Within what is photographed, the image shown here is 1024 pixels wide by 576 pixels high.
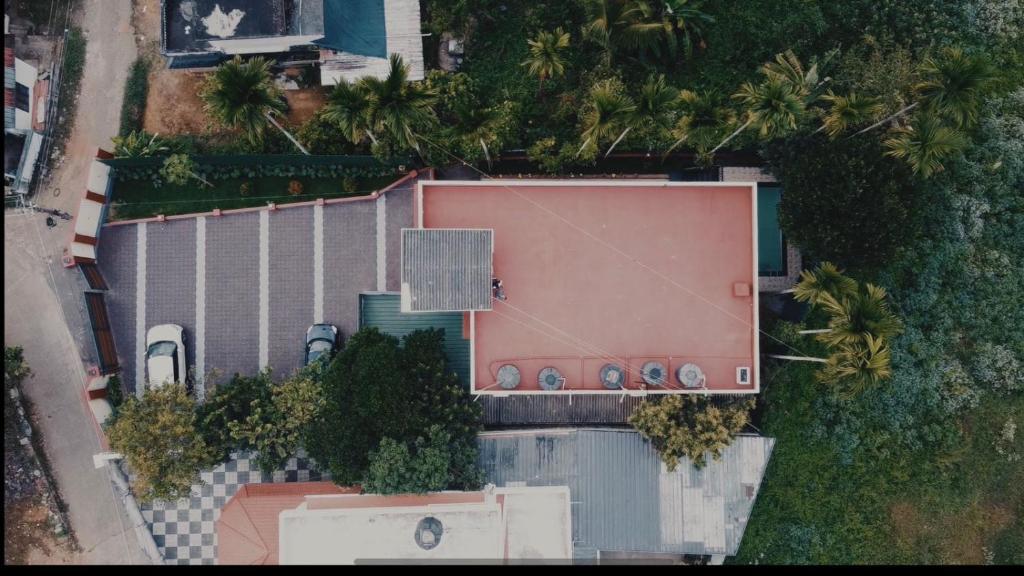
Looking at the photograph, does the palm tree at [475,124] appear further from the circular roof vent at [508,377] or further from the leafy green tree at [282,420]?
the leafy green tree at [282,420]

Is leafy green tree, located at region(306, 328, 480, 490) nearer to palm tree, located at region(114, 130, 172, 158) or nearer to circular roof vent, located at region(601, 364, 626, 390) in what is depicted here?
circular roof vent, located at region(601, 364, 626, 390)

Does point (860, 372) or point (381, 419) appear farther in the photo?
point (381, 419)

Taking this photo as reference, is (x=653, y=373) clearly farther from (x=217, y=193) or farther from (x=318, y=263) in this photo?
(x=217, y=193)

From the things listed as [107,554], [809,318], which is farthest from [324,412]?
[809,318]

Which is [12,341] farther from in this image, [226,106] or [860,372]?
[860,372]

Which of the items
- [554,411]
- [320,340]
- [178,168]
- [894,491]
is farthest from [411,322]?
[894,491]
